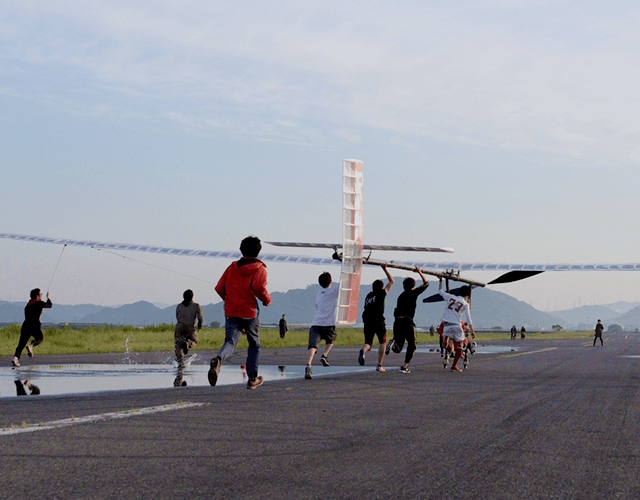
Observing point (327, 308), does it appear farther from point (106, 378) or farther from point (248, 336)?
point (106, 378)

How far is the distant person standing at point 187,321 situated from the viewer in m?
15.1

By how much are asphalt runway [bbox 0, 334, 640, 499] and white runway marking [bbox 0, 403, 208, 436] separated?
22mm

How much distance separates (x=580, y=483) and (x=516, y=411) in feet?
12.9

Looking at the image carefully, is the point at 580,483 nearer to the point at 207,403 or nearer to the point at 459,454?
the point at 459,454

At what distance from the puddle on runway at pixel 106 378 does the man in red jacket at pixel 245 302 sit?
156cm

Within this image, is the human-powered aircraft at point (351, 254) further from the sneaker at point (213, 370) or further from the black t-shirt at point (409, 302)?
the sneaker at point (213, 370)

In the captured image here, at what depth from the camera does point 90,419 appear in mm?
7039

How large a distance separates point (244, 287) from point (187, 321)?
4871mm

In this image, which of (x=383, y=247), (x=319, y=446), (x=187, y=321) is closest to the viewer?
(x=319, y=446)

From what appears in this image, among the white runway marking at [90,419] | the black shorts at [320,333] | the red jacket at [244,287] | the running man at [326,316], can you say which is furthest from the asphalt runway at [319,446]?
the running man at [326,316]

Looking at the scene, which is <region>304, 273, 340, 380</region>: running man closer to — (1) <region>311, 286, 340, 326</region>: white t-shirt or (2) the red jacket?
(1) <region>311, 286, 340, 326</region>: white t-shirt

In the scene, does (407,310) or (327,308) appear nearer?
(327,308)

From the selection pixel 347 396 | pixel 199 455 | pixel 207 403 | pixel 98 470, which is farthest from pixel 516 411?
pixel 98 470

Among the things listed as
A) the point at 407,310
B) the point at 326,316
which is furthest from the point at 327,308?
the point at 407,310
